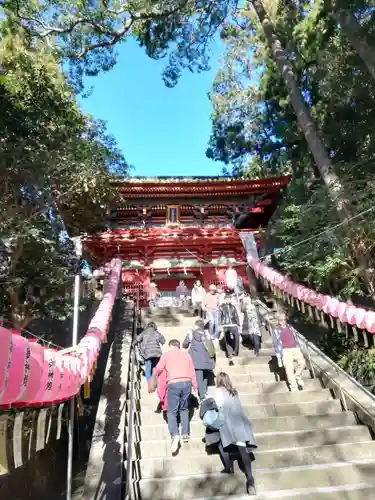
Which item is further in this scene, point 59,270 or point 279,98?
point 279,98

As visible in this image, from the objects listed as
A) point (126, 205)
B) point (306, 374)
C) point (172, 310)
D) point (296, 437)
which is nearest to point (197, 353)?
point (296, 437)

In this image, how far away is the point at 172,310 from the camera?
10062 mm

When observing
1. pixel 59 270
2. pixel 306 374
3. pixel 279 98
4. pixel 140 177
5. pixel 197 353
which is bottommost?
pixel 306 374

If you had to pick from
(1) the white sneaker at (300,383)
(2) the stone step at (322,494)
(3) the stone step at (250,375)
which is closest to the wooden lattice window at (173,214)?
(3) the stone step at (250,375)

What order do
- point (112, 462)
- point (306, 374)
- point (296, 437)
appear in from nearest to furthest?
point (112, 462) < point (296, 437) < point (306, 374)

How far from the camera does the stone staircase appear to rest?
386cm

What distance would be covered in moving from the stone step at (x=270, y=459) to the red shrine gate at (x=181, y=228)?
9462 millimetres

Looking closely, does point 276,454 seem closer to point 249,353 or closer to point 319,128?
point 249,353

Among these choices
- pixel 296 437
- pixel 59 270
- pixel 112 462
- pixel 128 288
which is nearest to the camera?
pixel 112 462

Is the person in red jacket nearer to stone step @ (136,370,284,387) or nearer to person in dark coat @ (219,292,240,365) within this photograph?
stone step @ (136,370,284,387)

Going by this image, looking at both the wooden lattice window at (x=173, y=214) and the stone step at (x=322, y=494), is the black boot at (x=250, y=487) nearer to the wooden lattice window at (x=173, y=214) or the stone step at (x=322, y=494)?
the stone step at (x=322, y=494)

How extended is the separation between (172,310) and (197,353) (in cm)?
469

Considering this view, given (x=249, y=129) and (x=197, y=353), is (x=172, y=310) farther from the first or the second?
(x=249, y=129)

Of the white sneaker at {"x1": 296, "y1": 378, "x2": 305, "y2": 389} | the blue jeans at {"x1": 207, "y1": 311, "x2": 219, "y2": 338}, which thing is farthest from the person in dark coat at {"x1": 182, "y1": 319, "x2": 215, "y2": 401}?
the blue jeans at {"x1": 207, "y1": 311, "x2": 219, "y2": 338}
